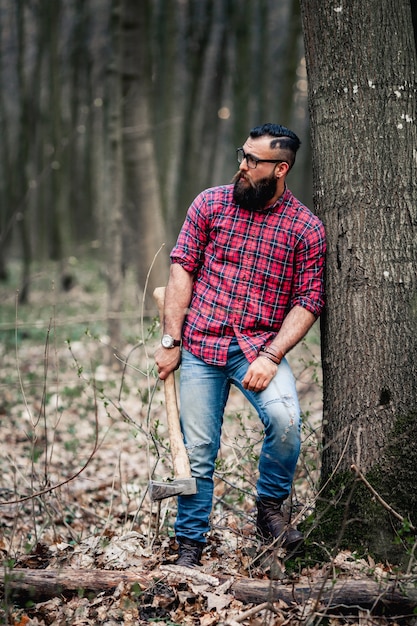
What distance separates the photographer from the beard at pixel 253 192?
382cm

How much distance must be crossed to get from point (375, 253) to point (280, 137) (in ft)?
3.03

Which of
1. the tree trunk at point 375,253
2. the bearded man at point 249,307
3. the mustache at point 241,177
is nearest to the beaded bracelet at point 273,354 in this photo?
the bearded man at point 249,307

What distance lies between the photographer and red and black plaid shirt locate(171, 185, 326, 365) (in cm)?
380

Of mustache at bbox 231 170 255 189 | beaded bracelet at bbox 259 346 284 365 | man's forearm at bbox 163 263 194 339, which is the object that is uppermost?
mustache at bbox 231 170 255 189

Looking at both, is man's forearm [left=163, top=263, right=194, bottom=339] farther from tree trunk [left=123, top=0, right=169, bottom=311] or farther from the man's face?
tree trunk [left=123, top=0, right=169, bottom=311]

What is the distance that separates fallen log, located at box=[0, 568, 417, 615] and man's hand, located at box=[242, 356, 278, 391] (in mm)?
1060

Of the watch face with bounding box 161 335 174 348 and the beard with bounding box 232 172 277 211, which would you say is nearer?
the beard with bounding box 232 172 277 211

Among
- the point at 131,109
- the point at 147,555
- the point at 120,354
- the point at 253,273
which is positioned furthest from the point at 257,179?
the point at 131,109

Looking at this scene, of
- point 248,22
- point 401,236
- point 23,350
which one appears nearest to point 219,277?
point 401,236

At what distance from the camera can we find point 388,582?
3250 millimetres

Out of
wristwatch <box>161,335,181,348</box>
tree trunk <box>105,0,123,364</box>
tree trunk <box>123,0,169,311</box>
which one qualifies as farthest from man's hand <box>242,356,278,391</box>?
tree trunk <box>123,0,169,311</box>

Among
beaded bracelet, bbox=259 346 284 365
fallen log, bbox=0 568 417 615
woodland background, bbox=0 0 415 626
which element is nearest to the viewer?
fallen log, bbox=0 568 417 615

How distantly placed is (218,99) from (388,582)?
15.9 meters

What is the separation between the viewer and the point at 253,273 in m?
3.86
